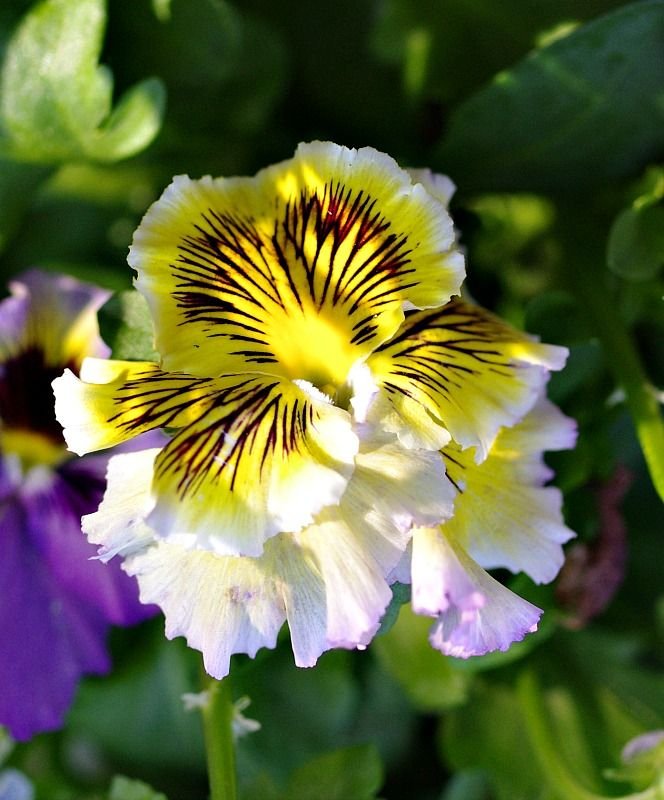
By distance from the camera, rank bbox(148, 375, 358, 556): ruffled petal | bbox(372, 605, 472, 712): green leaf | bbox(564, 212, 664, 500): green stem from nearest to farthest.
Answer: bbox(148, 375, 358, 556): ruffled petal → bbox(564, 212, 664, 500): green stem → bbox(372, 605, 472, 712): green leaf

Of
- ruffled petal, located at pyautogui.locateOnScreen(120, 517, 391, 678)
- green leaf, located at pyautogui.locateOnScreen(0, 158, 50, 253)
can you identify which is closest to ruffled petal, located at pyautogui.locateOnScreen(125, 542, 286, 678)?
ruffled petal, located at pyautogui.locateOnScreen(120, 517, 391, 678)

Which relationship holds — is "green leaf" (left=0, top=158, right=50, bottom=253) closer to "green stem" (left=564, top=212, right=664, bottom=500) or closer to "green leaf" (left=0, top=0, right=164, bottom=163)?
"green leaf" (left=0, top=0, right=164, bottom=163)

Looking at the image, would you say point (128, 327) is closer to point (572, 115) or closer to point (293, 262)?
point (293, 262)

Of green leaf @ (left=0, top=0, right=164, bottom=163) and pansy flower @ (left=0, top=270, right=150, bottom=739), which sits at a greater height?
green leaf @ (left=0, top=0, right=164, bottom=163)

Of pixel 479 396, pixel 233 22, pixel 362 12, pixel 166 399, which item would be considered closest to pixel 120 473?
pixel 166 399

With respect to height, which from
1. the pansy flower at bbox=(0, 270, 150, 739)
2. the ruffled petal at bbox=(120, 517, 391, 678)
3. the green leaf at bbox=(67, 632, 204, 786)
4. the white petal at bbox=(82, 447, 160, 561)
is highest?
Result: the white petal at bbox=(82, 447, 160, 561)

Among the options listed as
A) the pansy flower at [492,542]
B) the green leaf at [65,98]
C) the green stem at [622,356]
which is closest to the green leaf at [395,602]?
the pansy flower at [492,542]

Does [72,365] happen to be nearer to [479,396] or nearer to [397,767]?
[479,396]
